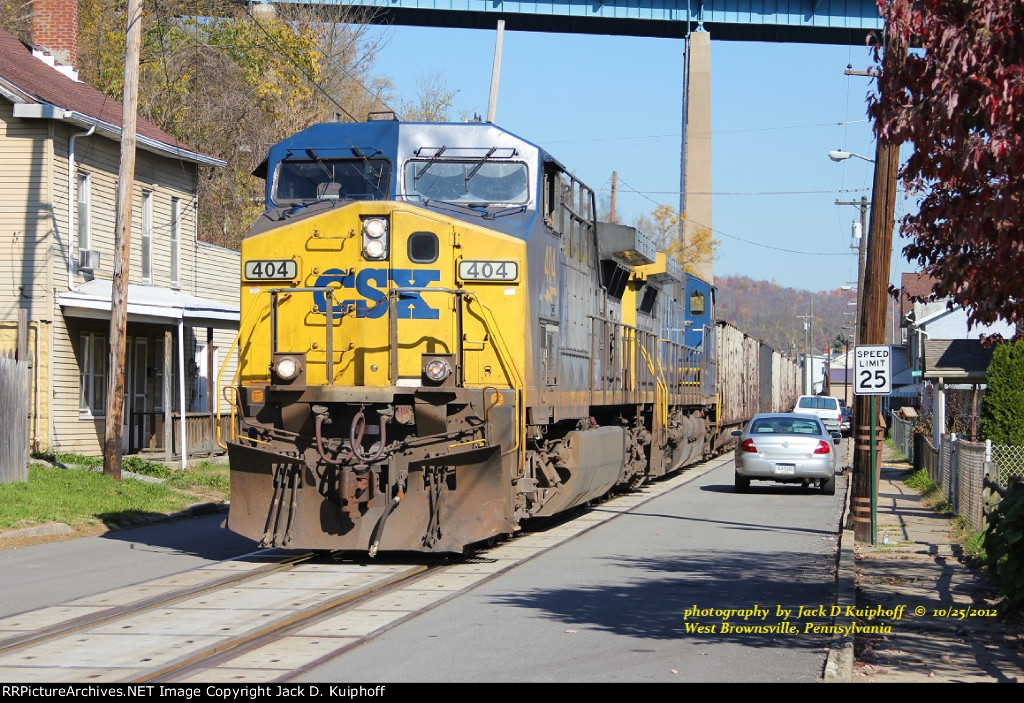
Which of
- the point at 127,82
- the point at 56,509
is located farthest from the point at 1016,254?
the point at 127,82

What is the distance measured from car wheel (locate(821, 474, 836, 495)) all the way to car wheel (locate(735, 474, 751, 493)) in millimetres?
1434

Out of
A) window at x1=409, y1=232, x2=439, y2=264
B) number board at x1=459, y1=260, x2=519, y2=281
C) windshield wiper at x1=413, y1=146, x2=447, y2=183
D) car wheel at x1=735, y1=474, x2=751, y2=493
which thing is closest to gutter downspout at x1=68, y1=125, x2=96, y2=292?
windshield wiper at x1=413, y1=146, x2=447, y2=183

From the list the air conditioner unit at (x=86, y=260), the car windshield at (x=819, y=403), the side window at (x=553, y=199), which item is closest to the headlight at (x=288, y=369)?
the side window at (x=553, y=199)

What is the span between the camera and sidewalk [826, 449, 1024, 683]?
8.16 metres

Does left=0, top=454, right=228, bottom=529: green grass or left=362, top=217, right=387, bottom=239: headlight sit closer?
left=362, top=217, right=387, bottom=239: headlight

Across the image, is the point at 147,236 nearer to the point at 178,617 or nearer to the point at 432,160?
the point at 432,160

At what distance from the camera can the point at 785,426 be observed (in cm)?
2470

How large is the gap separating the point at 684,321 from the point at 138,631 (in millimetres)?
22128

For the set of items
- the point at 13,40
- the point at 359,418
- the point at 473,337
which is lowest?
the point at 359,418

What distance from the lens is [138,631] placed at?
9.12 meters

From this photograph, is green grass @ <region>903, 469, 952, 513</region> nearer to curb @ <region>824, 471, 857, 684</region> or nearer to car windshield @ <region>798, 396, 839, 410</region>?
curb @ <region>824, 471, 857, 684</region>

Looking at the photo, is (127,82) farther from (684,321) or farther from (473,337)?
(684,321)

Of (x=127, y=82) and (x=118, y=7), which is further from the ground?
(x=118, y=7)

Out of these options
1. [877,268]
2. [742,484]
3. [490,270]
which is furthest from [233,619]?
[742,484]
